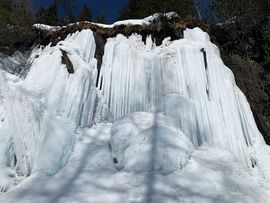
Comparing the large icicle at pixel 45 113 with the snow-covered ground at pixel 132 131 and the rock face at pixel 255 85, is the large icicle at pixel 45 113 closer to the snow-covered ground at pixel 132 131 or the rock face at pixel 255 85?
the snow-covered ground at pixel 132 131

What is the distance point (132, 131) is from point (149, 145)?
1.78ft

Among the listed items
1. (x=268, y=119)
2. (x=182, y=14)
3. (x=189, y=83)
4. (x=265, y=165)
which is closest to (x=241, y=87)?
(x=268, y=119)

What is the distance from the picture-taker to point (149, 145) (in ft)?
19.0

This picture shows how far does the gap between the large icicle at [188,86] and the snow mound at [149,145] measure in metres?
0.56

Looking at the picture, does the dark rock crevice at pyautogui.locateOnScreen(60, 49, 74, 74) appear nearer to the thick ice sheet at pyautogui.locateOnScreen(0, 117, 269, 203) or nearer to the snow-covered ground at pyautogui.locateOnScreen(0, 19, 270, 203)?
the snow-covered ground at pyautogui.locateOnScreen(0, 19, 270, 203)

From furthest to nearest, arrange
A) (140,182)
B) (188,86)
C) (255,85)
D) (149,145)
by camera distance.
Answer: (255,85)
(188,86)
(149,145)
(140,182)

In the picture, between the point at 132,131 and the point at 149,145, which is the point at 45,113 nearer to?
the point at 132,131

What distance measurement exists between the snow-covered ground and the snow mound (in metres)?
0.02

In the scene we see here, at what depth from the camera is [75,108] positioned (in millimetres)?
6602

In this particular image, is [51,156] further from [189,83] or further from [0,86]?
[189,83]

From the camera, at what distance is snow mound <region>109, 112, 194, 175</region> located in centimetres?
555

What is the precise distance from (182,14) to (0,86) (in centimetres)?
1045

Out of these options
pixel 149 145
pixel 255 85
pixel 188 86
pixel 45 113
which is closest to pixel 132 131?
pixel 149 145

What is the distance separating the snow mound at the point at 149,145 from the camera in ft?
18.2
